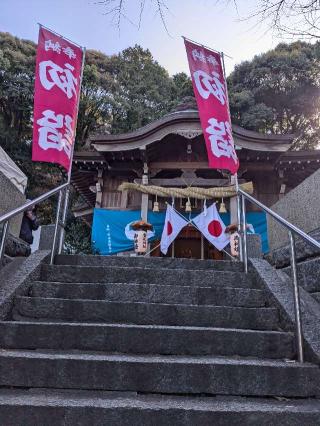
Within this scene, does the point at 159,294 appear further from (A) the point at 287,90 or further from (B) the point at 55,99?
(A) the point at 287,90

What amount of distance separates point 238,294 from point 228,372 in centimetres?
113

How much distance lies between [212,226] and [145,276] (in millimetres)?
5644

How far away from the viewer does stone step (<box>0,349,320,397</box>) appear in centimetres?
230

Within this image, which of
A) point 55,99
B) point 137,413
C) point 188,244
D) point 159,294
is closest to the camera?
point 137,413

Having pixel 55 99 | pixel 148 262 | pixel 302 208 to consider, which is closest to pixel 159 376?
pixel 148 262

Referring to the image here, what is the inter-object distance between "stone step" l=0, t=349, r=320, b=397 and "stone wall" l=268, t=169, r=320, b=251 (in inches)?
64.0

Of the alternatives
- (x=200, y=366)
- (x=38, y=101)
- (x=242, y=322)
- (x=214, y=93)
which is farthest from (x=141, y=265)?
(x=214, y=93)

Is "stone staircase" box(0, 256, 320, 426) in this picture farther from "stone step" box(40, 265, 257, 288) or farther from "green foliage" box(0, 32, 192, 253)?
"green foliage" box(0, 32, 192, 253)

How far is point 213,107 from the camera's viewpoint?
18.9 ft

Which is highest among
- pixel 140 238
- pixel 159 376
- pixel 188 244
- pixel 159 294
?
pixel 188 244

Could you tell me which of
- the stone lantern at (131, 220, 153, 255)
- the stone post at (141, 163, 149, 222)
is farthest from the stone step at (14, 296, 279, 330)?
the stone post at (141, 163, 149, 222)

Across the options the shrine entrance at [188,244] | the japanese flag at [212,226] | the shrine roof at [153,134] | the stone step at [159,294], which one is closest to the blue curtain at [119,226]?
the japanese flag at [212,226]

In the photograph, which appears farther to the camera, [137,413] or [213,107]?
[213,107]

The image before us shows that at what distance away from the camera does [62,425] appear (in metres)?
1.95
